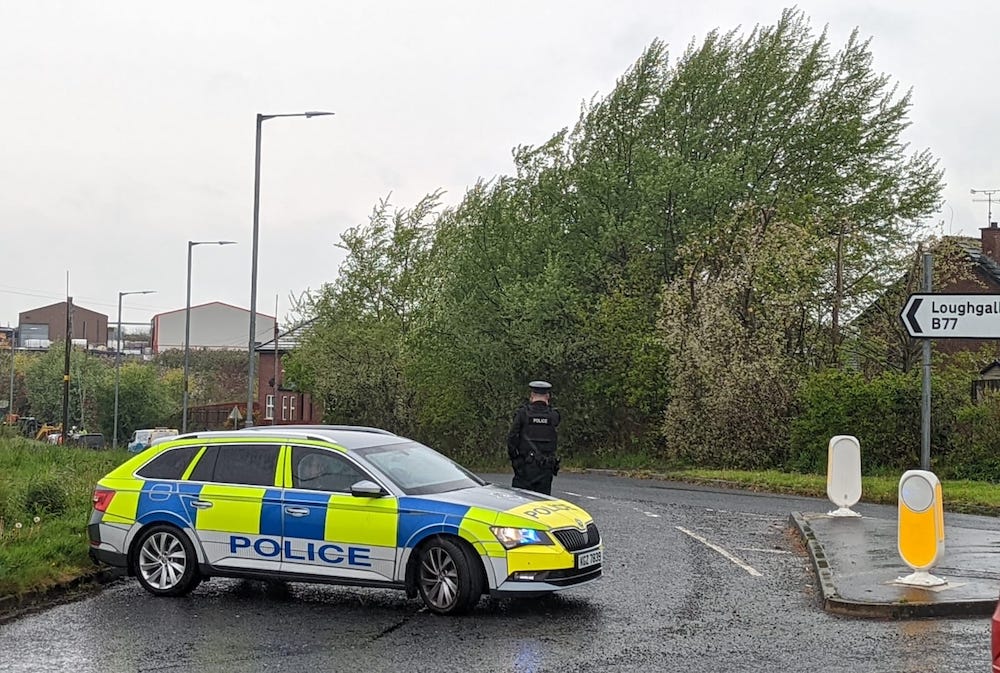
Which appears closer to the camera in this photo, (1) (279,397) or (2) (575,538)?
(2) (575,538)

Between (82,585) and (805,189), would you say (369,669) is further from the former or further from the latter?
(805,189)

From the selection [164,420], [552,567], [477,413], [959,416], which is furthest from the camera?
[164,420]

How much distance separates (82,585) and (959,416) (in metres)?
19.2

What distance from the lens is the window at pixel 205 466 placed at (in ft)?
35.6

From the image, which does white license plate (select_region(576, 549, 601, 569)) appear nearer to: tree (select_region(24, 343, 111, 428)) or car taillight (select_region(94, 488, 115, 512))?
car taillight (select_region(94, 488, 115, 512))

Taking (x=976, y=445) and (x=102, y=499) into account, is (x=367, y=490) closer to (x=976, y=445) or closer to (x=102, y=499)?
(x=102, y=499)

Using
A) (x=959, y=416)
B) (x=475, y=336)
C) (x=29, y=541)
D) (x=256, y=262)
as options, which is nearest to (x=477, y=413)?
(x=475, y=336)

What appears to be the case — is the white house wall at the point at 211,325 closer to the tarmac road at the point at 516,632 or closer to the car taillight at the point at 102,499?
the car taillight at the point at 102,499

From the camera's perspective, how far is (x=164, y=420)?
8056 centimetres

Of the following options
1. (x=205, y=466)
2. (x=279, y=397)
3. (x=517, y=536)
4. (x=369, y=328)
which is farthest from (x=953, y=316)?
(x=279, y=397)

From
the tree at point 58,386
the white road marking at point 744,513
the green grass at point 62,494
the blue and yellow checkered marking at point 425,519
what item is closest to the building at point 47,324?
the tree at point 58,386

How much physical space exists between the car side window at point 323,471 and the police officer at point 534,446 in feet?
9.85

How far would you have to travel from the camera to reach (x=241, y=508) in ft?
34.5

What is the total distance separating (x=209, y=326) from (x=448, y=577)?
11879cm
